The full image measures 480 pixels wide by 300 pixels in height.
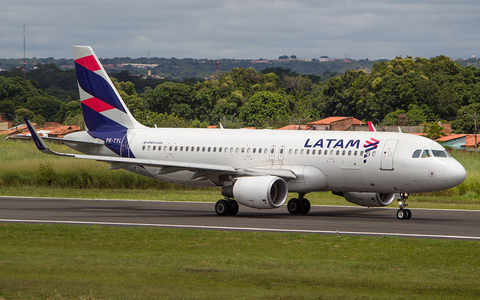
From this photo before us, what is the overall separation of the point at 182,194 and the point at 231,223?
1798 centimetres

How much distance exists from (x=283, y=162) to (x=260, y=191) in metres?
3.15

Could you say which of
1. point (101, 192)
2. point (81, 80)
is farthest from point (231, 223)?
point (101, 192)

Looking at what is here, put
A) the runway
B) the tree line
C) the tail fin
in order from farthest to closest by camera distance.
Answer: the tree line → the tail fin → the runway

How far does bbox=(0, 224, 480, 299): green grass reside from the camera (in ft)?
43.9

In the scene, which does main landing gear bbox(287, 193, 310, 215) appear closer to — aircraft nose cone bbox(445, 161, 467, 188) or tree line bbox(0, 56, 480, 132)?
aircraft nose cone bbox(445, 161, 467, 188)

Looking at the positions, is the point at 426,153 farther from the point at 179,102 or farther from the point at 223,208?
the point at 179,102

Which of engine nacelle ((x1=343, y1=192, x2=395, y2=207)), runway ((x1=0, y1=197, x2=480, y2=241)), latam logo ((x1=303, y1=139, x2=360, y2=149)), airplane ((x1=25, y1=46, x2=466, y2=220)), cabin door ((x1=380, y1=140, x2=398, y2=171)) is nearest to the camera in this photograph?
runway ((x1=0, y1=197, x2=480, y2=241))

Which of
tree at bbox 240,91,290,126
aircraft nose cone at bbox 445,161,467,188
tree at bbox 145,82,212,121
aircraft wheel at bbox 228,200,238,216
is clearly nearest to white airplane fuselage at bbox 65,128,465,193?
aircraft nose cone at bbox 445,161,467,188

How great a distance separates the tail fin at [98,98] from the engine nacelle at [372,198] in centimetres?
1333

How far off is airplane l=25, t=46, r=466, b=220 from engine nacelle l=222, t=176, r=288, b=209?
4cm

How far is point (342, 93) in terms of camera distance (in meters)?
157

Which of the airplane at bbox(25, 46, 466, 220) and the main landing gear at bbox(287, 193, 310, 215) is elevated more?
the airplane at bbox(25, 46, 466, 220)

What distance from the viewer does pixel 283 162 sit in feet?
100

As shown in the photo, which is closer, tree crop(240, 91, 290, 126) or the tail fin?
the tail fin
